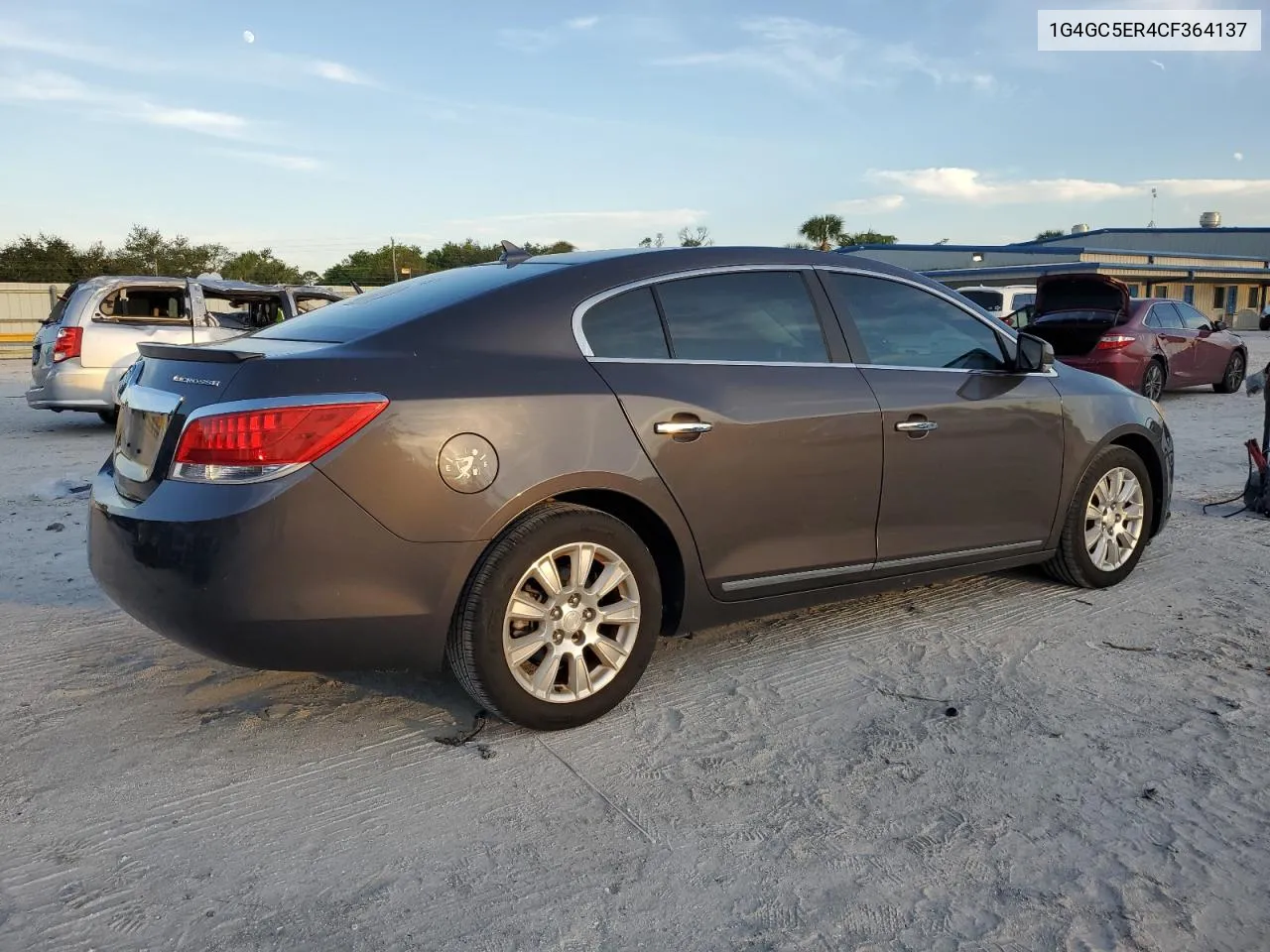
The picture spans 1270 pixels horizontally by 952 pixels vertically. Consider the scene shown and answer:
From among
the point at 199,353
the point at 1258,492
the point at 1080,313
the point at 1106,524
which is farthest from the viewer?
the point at 1080,313

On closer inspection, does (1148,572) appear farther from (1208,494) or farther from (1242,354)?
(1242,354)

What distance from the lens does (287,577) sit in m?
3.09

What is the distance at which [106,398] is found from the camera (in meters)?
11.1

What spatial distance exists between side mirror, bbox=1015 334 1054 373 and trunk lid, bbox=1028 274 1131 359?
29.1ft

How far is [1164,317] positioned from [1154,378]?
90 centimetres

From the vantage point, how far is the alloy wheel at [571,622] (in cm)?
343

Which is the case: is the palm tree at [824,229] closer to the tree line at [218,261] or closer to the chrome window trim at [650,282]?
the tree line at [218,261]

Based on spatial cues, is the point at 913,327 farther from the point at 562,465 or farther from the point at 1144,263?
the point at 1144,263

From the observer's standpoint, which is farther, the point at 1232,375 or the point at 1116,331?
the point at 1232,375

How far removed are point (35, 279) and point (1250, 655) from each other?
156 feet

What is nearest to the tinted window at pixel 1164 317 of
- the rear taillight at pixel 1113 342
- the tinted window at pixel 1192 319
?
the tinted window at pixel 1192 319

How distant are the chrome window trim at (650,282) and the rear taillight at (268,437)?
2.64 ft

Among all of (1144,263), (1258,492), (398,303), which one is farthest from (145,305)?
(1144,263)

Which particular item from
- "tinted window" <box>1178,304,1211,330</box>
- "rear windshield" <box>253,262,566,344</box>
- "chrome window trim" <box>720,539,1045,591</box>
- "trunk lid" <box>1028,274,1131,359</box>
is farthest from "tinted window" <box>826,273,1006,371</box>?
"tinted window" <box>1178,304,1211,330</box>
